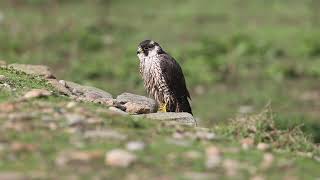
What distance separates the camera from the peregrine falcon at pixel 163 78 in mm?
9742

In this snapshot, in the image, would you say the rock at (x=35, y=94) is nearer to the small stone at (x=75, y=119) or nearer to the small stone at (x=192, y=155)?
the small stone at (x=75, y=119)

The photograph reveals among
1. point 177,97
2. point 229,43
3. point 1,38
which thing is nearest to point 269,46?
point 229,43

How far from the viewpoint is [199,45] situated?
1809 centimetres

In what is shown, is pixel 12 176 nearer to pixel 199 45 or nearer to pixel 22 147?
pixel 22 147

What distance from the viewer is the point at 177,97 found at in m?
9.91

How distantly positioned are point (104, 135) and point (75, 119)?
12.0 inches

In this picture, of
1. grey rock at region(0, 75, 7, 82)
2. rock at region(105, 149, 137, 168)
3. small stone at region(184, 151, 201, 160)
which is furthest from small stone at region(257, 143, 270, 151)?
grey rock at region(0, 75, 7, 82)

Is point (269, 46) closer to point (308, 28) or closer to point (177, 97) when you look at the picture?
point (308, 28)

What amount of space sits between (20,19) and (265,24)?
510 centimetres

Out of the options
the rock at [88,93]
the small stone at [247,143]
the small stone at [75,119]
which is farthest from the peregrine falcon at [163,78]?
the small stone at [75,119]

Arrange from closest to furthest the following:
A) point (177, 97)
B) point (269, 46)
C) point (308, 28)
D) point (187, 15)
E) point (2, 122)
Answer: point (2, 122) → point (177, 97) → point (269, 46) → point (308, 28) → point (187, 15)

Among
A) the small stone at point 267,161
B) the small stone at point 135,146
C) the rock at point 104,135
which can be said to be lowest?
the small stone at point 267,161

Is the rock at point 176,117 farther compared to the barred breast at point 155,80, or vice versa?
the barred breast at point 155,80

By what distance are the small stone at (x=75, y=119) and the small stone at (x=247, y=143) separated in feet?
3.57
